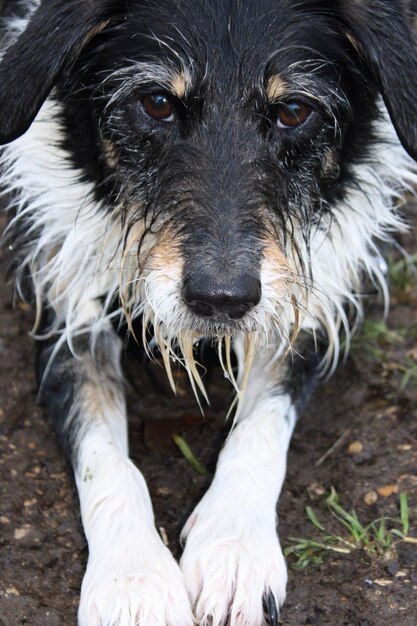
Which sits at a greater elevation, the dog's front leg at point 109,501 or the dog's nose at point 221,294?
the dog's nose at point 221,294

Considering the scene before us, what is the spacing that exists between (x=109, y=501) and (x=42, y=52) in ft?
4.78

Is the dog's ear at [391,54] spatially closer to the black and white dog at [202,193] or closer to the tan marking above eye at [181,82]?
the black and white dog at [202,193]

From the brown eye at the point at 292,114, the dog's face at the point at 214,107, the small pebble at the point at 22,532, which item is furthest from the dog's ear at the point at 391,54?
the small pebble at the point at 22,532

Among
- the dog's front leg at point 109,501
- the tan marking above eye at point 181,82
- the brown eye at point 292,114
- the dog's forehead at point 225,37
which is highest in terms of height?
the dog's forehead at point 225,37

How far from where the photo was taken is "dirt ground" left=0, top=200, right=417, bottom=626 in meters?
3.54

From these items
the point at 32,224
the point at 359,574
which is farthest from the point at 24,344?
the point at 359,574

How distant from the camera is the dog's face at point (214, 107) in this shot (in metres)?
3.48

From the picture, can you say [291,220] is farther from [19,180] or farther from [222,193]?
[19,180]

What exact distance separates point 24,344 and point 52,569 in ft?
4.25

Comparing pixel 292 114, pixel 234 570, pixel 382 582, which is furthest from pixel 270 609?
pixel 292 114

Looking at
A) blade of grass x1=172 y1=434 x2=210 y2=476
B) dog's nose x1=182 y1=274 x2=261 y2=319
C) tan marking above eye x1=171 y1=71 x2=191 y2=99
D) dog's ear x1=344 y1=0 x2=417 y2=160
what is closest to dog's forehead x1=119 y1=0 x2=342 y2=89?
tan marking above eye x1=171 y1=71 x2=191 y2=99

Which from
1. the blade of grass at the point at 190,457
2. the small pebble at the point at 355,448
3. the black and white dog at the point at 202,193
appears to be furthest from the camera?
the small pebble at the point at 355,448

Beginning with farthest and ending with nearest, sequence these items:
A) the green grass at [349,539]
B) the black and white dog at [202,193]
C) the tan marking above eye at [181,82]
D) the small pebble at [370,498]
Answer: the small pebble at [370,498] < the green grass at [349,539] < the tan marking above eye at [181,82] < the black and white dog at [202,193]

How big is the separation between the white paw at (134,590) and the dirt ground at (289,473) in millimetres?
144
